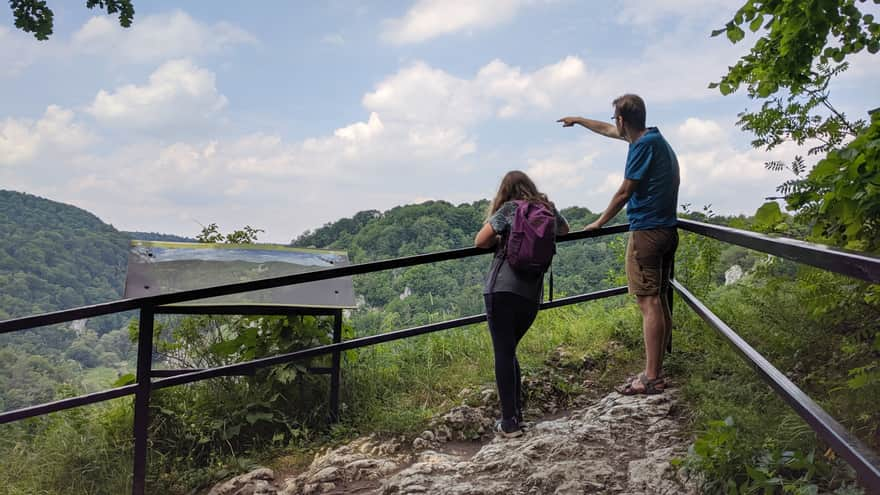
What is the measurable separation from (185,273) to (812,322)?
384cm

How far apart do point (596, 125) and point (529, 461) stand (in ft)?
7.18

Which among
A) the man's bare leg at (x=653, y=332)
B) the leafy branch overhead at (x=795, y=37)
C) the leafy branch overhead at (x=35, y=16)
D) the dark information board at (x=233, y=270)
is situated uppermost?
the leafy branch overhead at (x=35, y=16)

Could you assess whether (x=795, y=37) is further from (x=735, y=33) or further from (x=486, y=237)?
(x=486, y=237)

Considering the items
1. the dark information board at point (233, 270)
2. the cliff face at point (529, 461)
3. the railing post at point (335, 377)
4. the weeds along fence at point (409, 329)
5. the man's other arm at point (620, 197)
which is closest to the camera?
the weeds along fence at point (409, 329)

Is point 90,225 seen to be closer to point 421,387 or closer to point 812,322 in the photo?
point 421,387

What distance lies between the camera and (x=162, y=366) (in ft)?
15.2

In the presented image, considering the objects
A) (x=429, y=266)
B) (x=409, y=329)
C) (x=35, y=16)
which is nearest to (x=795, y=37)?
(x=409, y=329)

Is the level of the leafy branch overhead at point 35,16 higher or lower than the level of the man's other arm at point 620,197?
higher

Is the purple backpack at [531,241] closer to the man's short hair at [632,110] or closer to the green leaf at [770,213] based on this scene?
the man's short hair at [632,110]

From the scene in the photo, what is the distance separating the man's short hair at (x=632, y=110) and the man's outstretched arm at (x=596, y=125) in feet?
0.48

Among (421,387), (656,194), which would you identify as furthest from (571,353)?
(656,194)

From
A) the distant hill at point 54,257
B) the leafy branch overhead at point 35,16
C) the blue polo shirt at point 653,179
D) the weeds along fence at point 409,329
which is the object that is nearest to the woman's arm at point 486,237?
the weeds along fence at point 409,329

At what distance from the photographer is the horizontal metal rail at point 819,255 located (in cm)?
136

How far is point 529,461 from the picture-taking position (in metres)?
3.13
